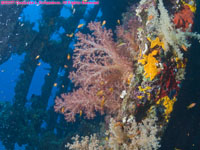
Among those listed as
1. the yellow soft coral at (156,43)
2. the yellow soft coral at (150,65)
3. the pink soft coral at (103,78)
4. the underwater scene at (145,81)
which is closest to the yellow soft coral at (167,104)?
the underwater scene at (145,81)

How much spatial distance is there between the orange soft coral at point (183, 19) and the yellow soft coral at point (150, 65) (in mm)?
654

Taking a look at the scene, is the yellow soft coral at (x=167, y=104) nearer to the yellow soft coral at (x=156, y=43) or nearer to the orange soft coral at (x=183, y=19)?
the yellow soft coral at (x=156, y=43)

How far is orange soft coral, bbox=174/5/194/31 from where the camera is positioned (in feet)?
8.31

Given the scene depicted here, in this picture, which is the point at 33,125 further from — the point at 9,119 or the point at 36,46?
the point at 36,46

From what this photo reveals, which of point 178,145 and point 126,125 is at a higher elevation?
point 126,125

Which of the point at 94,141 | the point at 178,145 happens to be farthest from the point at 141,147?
the point at 94,141

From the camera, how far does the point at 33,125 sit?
9.84 meters

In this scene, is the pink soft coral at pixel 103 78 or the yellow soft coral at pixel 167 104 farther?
the pink soft coral at pixel 103 78

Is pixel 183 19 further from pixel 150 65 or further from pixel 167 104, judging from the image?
pixel 167 104

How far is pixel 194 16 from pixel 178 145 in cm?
208

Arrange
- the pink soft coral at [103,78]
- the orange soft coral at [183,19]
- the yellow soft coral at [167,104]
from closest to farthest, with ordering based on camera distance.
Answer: the yellow soft coral at [167,104]
the orange soft coral at [183,19]
the pink soft coral at [103,78]

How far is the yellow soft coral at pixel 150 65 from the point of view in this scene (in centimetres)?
227

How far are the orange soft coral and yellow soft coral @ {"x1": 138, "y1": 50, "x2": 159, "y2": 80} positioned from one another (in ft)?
2.15

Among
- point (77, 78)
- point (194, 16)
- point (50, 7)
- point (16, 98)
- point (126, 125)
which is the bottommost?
point (126, 125)
